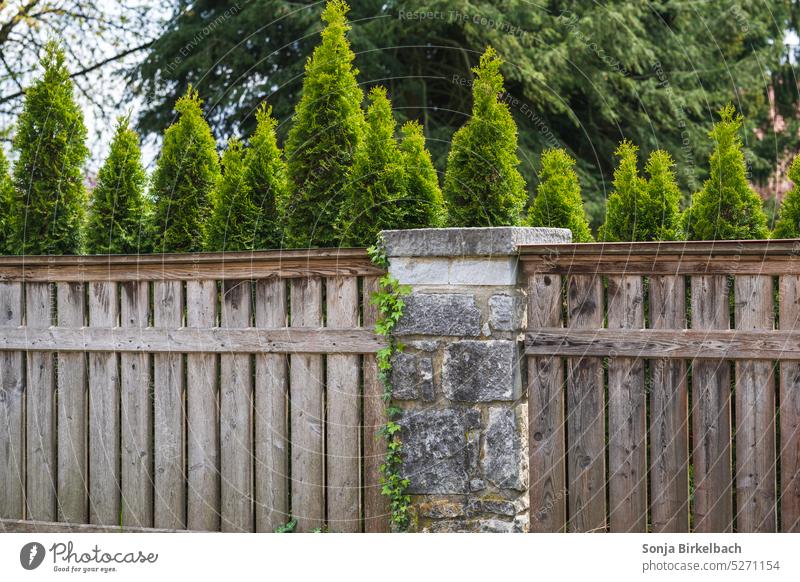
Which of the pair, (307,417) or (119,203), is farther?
(119,203)

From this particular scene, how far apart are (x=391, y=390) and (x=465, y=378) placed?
0.41 m

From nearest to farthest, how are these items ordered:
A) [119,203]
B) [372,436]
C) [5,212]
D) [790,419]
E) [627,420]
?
[790,419] < [627,420] < [372,436] < [119,203] < [5,212]

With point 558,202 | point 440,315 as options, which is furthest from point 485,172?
point 440,315

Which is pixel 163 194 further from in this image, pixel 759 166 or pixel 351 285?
pixel 759 166

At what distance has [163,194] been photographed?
5.41 metres

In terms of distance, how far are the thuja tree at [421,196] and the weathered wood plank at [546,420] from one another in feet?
3.29

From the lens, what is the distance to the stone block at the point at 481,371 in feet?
13.5

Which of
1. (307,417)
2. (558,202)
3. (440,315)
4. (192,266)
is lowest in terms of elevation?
(307,417)

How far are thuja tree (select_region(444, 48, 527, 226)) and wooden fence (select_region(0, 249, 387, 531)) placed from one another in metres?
0.95

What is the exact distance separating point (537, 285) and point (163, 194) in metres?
2.57

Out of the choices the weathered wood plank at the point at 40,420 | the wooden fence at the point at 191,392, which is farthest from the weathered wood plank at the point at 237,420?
the weathered wood plank at the point at 40,420

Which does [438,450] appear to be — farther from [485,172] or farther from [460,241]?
[485,172]

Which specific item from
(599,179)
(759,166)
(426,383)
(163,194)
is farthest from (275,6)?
(426,383)

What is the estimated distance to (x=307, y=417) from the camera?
460 cm
